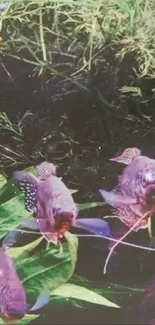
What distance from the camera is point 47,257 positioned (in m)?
0.58

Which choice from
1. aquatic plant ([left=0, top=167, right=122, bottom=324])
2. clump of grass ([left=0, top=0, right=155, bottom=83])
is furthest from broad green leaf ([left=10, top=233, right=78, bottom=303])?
clump of grass ([left=0, top=0, right=155, bottom=83])

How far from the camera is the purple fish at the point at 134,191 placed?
58 centimetres

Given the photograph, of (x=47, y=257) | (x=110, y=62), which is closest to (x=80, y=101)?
(x=110, y=62)

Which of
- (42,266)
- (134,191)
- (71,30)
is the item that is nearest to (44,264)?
(42,266)

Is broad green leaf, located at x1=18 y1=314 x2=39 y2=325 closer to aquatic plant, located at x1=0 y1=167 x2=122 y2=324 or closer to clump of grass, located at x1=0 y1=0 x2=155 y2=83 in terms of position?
aquatic plant, located at x1=0 y1=167 x2=122 y2=324

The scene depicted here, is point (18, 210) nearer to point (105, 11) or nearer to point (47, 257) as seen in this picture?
point (47, 257)

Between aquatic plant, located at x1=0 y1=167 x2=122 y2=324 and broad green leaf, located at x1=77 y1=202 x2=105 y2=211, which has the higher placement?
broad green leaf, located at x1=77 y1=202 x2=105 y2=211

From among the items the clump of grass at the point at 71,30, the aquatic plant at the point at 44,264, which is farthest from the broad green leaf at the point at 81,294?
the clump of grass at the point at 71,30

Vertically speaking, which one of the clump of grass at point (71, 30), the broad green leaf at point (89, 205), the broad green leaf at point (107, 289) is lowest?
the broad green leaf at point (107, 289)

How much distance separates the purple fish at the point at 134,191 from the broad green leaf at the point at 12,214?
76mm

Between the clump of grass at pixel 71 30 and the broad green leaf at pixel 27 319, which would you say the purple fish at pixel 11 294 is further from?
the clump of grass at pixel 71 30

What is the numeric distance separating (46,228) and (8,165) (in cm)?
7

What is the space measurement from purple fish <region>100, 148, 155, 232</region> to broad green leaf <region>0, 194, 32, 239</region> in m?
0.08

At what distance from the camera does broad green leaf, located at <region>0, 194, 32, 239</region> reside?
1.89ft
